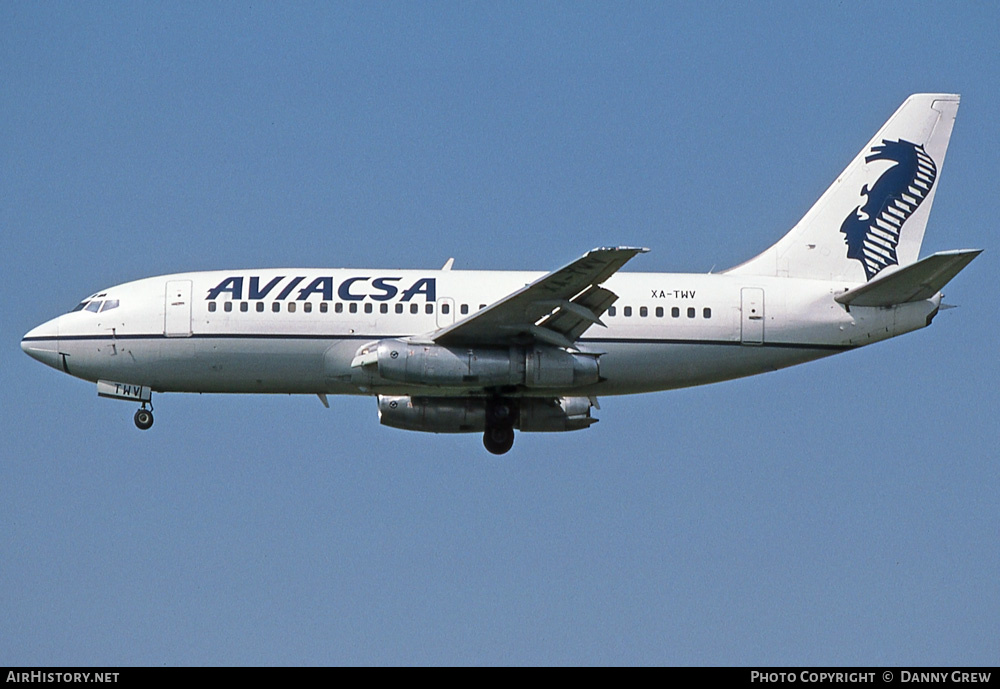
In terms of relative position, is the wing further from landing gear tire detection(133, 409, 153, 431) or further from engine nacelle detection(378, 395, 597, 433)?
landing gear tire detection(133, 409, 153, 431)

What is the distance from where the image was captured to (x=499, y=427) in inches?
1549

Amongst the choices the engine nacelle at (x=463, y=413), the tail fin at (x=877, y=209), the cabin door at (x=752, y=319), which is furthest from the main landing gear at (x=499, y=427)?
the tail fin at (x=877, y=209)

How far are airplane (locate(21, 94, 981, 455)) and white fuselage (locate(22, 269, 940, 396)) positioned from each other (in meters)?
Result: 0.04

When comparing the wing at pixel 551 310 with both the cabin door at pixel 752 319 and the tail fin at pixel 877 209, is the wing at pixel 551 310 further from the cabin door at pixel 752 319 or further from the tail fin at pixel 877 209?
the tail fin at pixel 877 209

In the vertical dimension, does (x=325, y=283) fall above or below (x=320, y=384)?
above

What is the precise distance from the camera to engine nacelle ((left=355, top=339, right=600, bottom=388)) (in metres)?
36.5

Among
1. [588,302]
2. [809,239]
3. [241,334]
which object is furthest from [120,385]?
[809,239]

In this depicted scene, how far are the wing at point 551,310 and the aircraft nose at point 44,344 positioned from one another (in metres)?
9.56

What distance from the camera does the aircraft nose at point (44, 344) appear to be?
38844 mm

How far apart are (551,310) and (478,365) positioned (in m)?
2.19

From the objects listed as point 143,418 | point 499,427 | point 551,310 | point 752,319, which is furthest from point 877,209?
point 143,418

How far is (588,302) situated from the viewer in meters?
36.4
